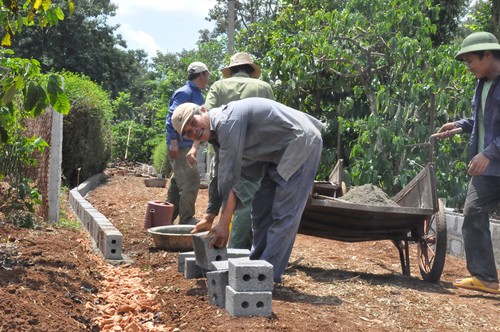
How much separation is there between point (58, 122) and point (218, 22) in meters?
34.4

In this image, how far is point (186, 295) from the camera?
184 inches

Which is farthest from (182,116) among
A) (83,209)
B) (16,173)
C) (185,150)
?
(83,209)

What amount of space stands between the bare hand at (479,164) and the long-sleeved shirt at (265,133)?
51.7 inches

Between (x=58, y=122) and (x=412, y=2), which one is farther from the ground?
(x=412, y=2)

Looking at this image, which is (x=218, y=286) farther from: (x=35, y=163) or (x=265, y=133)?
(x=35, y=163)

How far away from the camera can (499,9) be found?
13.7 metres

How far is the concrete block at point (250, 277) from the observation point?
3834mm

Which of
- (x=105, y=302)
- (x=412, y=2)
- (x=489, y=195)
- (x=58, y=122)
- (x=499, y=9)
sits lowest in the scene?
(x=105, y=302)

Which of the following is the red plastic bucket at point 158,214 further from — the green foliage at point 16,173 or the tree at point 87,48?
the tree at point 87,48

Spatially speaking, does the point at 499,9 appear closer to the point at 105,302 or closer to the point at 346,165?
the point at 346,165

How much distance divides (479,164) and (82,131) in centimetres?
1005

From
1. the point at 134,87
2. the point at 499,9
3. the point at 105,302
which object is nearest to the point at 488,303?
the point at 105,302

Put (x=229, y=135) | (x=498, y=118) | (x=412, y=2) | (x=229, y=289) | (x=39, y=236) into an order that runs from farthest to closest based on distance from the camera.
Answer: (x=412, y=2) → (x=39, y=236) → (x=498, y=118) → (x=229, y=135) → (x=229, y=289)

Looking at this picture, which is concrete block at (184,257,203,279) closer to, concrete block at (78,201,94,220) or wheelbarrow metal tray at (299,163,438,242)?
wheelbarrow metal tray at (299,163,438,242)
